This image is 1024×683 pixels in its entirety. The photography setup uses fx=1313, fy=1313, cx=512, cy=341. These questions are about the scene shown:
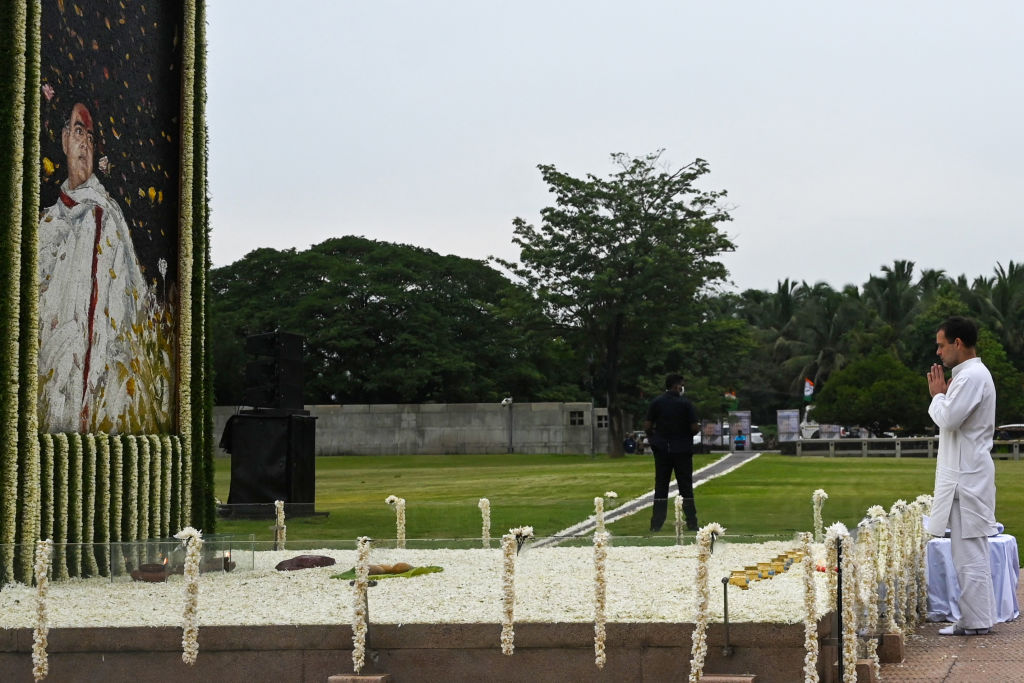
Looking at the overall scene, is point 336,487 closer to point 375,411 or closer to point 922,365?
point 375,411

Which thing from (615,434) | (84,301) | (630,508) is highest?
(84,301)

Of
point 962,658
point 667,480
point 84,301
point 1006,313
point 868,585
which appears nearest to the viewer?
point 868,585

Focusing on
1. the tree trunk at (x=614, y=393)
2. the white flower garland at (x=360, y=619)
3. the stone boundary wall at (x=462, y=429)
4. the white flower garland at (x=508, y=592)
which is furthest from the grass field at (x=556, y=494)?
the stone boundary wall at (x=462, y=429)

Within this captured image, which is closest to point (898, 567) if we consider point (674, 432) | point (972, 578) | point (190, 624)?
point (972, 578)

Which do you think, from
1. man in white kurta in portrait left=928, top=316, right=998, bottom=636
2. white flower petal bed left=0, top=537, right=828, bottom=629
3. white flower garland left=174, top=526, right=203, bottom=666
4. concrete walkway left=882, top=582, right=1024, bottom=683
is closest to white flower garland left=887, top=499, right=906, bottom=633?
concrete walkway left=882, top=582, right=1024, bottom=683

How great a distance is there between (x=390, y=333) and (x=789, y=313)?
30.4 m

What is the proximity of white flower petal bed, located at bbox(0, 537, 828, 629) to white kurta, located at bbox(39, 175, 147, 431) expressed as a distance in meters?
2.91

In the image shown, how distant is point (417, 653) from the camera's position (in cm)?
652

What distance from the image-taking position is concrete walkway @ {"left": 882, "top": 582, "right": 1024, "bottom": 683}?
6.59 meters

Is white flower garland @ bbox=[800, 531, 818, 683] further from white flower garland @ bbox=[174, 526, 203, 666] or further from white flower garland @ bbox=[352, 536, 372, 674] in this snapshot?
white flower garland @ bbox=[174, 526, 203, 666]

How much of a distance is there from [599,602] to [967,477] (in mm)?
2865

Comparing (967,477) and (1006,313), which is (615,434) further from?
(967,477)

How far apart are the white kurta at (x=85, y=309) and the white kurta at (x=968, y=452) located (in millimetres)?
6438

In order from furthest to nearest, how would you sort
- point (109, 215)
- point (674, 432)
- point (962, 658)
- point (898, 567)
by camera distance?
1. point (674, 432)
2. point (109, 215)
3. point (898, 567)
4. point (962, 658)
